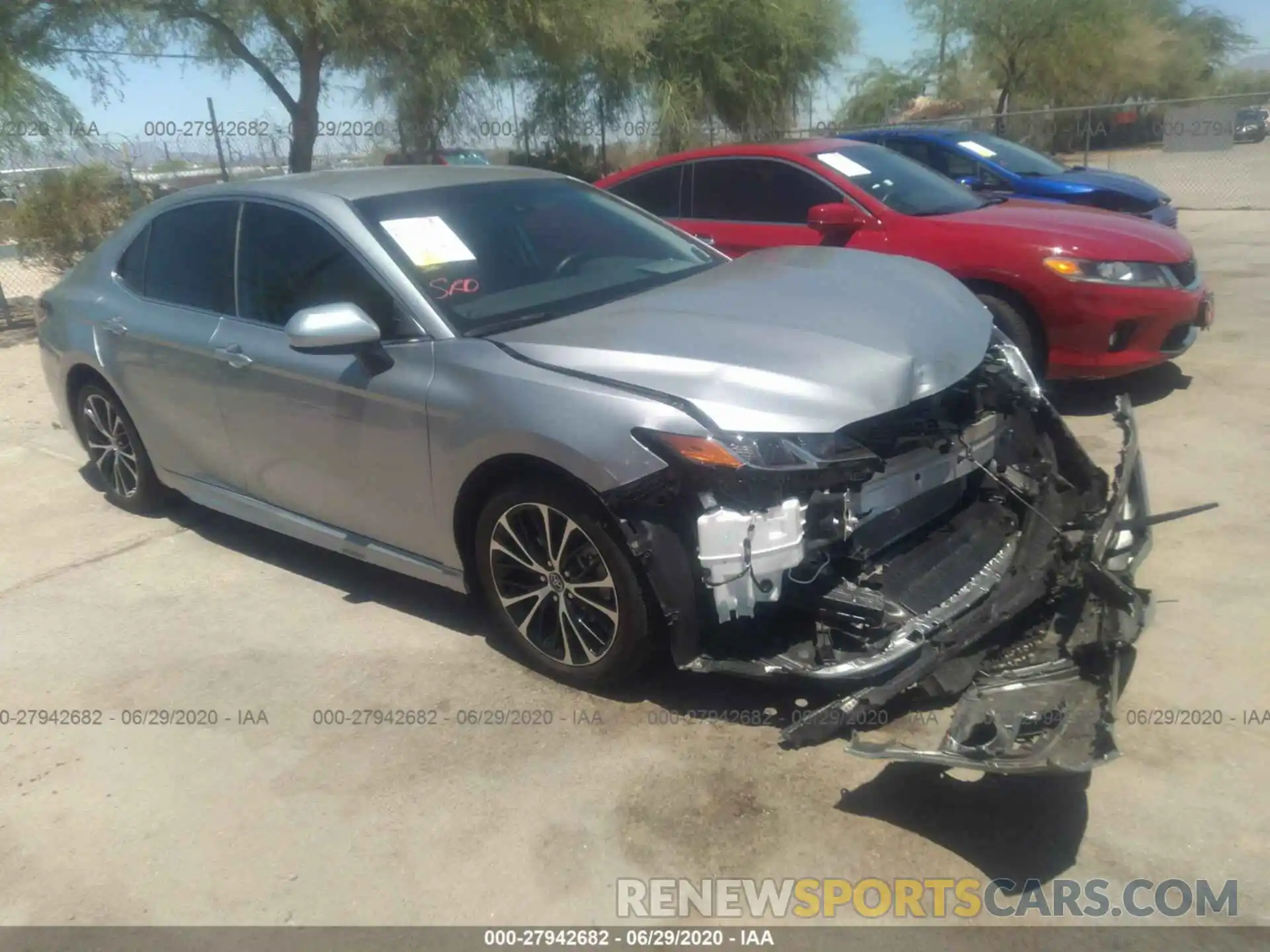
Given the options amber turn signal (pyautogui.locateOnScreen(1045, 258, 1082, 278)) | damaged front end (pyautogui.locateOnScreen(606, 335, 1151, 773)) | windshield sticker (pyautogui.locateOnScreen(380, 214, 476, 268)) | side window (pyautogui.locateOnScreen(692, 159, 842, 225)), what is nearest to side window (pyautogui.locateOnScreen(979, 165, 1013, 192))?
side window (pyautogui.locateOnScreen(692, 159, 842, 225))

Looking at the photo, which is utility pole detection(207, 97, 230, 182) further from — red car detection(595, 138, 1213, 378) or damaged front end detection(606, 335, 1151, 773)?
damaged front end detection(606, 335, 1151, 773)

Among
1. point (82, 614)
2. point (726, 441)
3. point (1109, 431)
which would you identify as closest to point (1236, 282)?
point (1109, 431)

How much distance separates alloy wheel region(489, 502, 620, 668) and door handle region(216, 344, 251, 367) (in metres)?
1.42

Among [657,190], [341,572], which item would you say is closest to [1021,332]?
[657,190]

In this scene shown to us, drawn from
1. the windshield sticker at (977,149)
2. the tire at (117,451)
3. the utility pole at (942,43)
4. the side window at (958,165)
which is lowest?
the tire at (117,451)

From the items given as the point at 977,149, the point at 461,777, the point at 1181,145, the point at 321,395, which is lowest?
the point at 461,777

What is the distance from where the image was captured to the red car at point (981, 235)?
18.9ft

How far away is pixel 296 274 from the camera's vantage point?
4.14 m

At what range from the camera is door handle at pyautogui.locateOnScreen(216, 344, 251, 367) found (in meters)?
4.24

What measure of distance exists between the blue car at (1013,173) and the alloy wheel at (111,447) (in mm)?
6844

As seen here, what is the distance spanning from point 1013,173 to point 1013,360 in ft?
21.2

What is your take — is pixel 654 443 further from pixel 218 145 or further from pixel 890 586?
pixel 218 145

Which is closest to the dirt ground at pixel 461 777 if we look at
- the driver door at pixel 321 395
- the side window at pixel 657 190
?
the driver door at pixel 321 395

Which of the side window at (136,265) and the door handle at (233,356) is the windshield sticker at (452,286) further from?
the side window at (136,265)
